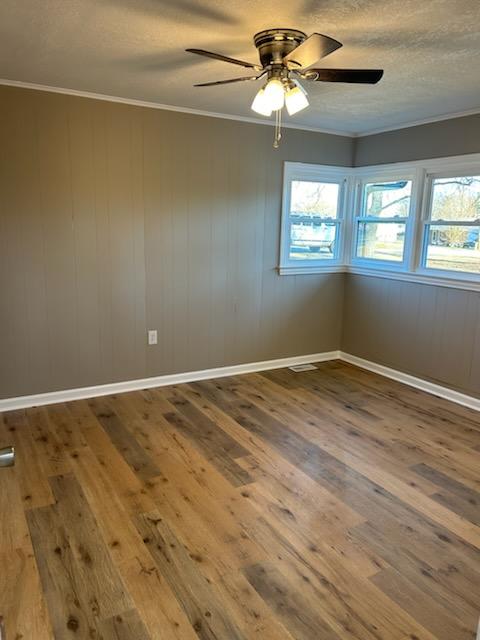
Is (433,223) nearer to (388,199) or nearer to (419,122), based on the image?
(388,199)

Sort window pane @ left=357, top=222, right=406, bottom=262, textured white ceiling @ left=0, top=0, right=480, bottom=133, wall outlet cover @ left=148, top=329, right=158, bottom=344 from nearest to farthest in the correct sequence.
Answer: textured white ceiling @ left=0, top=0, right=480, bottom=133, wall outlet cover @ left=148, top=329, right=158, bottom=344, window pane @ left=357, top=222, right=406, bottom=262

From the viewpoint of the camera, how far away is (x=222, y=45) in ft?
8.25

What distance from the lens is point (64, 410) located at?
3.72 m

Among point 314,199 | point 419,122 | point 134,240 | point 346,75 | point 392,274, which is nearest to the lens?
point 346,75

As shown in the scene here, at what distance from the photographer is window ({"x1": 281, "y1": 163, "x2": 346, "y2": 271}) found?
15.5 ft

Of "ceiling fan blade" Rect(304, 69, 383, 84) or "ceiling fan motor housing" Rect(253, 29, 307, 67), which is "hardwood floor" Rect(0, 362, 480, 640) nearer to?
"ceiling fan blade" Rect(304, 69, 383, 84)

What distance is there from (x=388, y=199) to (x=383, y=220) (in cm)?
21

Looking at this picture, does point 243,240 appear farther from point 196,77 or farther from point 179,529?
point 179,529

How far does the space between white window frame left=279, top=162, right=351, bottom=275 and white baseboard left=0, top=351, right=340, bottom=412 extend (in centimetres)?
95

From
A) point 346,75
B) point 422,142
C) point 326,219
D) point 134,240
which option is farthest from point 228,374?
point 346,75

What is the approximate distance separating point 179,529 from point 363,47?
8.64 ft

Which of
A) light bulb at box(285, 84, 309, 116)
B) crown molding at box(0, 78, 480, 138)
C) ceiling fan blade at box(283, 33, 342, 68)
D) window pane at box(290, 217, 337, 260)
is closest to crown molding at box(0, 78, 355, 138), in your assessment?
crown molding at box(0, 78, 480, 138)

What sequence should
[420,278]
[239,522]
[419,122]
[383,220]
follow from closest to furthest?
1. [239,522]
2. [419,122]
3. [420,278]
4. [383,220]

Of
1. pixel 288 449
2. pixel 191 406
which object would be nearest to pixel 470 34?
pixel 288 449
